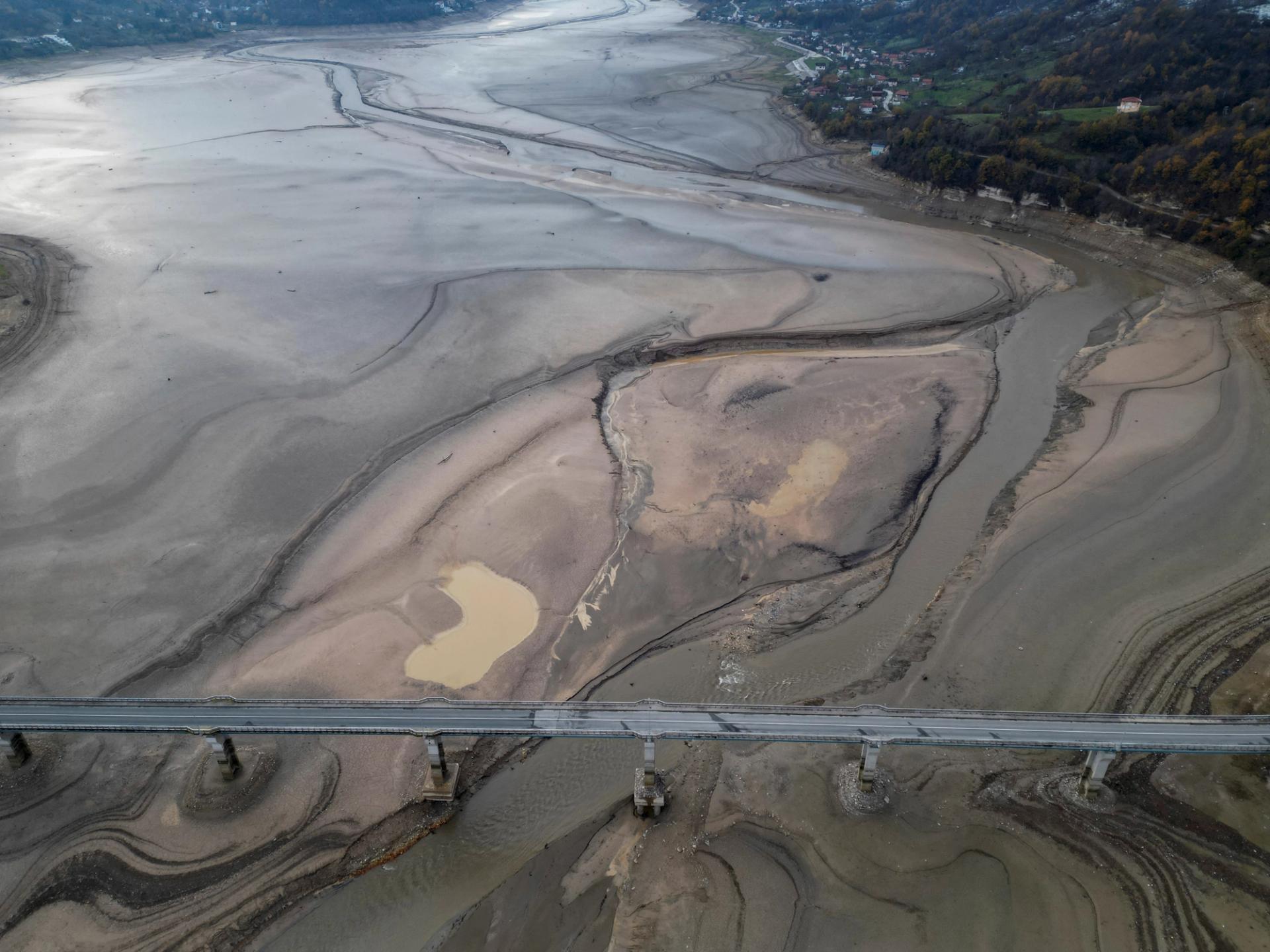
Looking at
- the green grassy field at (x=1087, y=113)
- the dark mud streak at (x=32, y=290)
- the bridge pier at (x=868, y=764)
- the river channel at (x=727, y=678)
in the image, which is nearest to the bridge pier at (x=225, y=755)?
the river channel at (x=727, y=678)

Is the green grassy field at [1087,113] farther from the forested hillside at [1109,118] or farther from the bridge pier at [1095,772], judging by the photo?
the bridge pier at [1095,772]

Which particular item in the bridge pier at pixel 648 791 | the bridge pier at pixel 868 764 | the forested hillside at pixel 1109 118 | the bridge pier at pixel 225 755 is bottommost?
the bridge pier at pixel 225 755

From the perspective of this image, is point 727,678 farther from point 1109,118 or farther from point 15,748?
point 1109,118

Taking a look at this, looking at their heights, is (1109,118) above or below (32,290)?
above

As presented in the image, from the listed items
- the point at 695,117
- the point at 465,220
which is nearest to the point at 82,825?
the point at 465,220

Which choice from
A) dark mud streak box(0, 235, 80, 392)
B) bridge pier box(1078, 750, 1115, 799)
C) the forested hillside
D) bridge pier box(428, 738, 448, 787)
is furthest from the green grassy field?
dark mud streak box(0, 235, 80, 392)

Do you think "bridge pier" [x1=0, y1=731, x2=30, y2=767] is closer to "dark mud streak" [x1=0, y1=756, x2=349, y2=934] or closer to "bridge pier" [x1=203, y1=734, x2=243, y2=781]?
"dark mud streak" [x1=0, y1=756, x2=349, y2=934]

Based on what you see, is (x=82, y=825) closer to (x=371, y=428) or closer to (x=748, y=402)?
(x=371, y=428)

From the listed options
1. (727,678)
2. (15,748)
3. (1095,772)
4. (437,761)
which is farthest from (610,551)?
(15,748)
